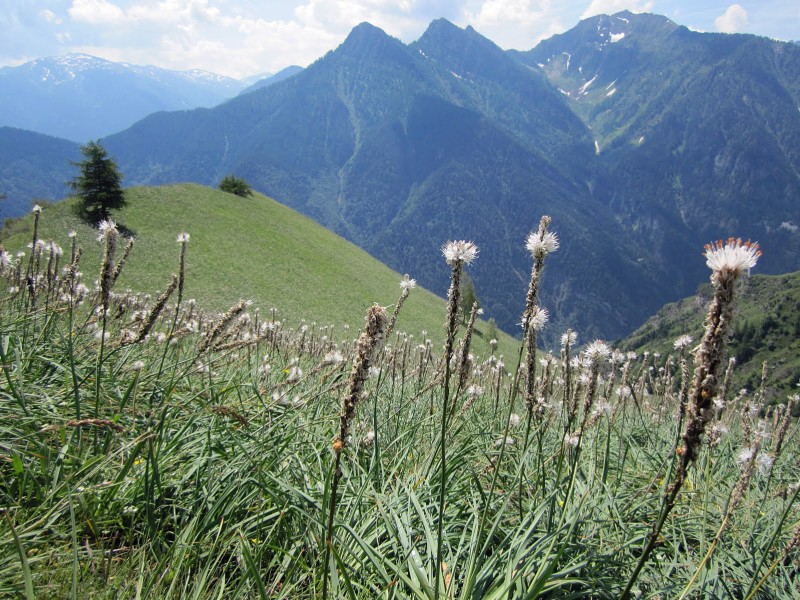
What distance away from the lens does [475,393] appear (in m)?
5.88

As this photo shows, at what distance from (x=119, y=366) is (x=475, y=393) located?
402 cm

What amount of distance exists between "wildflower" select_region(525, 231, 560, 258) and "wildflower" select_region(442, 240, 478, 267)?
34 centimetres

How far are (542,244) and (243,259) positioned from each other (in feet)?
159

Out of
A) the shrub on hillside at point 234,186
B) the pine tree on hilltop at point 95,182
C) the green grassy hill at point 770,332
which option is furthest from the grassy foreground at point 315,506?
the green grassy hill at point 770,332

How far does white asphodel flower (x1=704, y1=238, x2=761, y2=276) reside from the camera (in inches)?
53.6

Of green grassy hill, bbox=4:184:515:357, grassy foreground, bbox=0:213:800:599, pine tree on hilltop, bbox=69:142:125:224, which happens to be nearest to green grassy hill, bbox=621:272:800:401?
green grassy hill, bbox=4:184:515:357

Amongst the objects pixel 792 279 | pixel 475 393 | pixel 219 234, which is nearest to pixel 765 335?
pixel 792 279

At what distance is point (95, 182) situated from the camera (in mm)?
40188

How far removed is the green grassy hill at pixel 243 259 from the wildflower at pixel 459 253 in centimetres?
3280

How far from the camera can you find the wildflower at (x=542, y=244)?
2400mm

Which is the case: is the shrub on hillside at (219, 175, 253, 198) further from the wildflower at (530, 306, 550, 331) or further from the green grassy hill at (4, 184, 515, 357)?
the wildflower at (530, 306, 550, 331)

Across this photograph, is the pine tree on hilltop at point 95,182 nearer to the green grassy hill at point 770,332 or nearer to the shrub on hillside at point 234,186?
the shrub on hillside at point 234,186

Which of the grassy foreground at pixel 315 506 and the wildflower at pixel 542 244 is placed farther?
the wildflower at pixel 542 244

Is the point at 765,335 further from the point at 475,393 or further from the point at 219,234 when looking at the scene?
the point at 475,393
